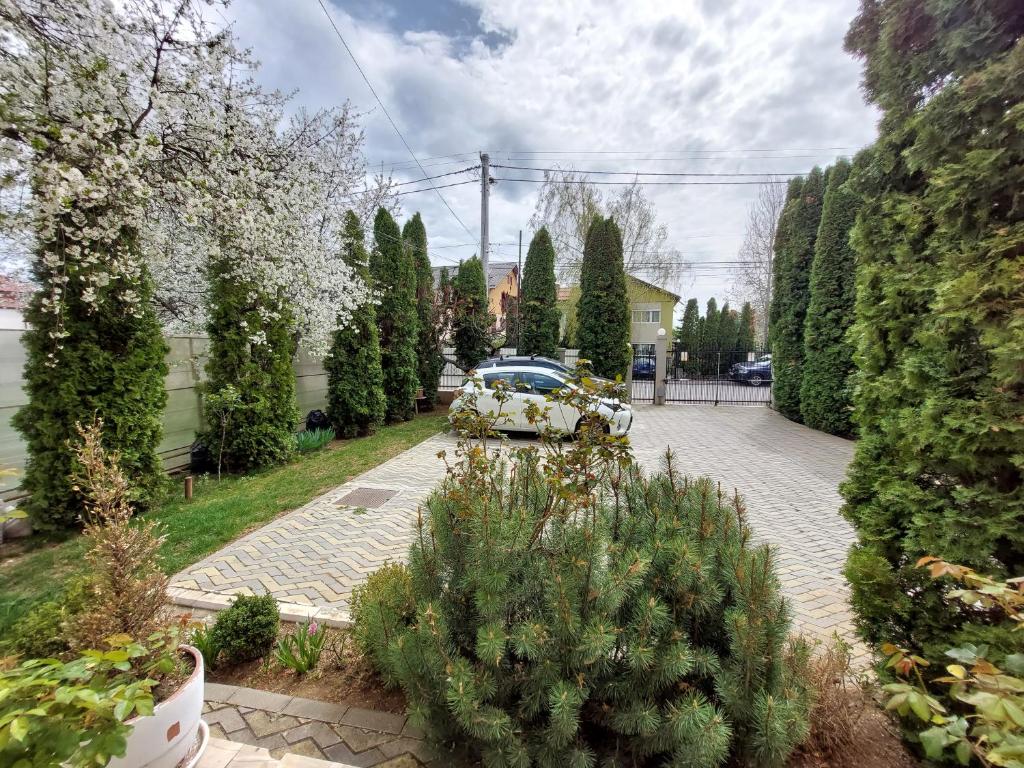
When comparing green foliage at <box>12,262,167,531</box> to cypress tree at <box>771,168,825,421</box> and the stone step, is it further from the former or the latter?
cypress tree at <box>771,168,825,421</box>

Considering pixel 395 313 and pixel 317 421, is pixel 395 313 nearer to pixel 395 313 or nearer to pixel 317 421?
pixel 395 313

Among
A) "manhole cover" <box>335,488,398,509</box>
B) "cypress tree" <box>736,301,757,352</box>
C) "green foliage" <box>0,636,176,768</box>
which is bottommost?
"manhole cover" <box>335,488,398,509</box>

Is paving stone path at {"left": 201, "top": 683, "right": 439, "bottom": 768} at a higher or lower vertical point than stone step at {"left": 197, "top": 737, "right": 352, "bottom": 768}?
lower

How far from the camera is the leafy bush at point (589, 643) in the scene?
1426mm

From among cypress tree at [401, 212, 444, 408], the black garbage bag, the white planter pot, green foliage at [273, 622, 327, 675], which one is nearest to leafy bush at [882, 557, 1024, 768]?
the white planter pot

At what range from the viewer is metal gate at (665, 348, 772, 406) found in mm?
15531

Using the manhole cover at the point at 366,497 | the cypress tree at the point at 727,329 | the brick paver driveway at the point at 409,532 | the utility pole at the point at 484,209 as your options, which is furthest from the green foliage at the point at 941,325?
the cypress tree at the point at 727,329

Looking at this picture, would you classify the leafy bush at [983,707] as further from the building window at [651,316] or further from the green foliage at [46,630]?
the building window at [651,316]

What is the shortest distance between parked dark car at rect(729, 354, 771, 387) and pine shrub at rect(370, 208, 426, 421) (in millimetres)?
13390

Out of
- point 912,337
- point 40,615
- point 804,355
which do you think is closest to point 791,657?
point 912,337

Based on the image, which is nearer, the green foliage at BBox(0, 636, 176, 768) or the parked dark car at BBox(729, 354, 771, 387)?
the green foliage at BBox(0, 636, 176, 768)

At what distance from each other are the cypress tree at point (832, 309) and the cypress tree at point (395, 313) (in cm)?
932

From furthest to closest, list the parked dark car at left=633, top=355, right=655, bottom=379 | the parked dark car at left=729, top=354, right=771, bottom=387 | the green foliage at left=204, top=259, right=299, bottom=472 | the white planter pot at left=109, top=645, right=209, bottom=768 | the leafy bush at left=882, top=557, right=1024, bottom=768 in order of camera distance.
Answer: the parked dark car at left=633, top=355, right=655, bottom=379 → the parked dark car at left=729, top=354, right=771, bottom=387 → the green foliage at left=204, top=259, right=299, bottom=472 → the white planter pot at left=109, top=645, right=209, bottom=768 → the leafy bush at left=882, top=557, right=1024, bottom=768

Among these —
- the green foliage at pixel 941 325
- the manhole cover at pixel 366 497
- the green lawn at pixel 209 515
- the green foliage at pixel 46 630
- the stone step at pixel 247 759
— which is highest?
the green foliage at pixel 941 325
